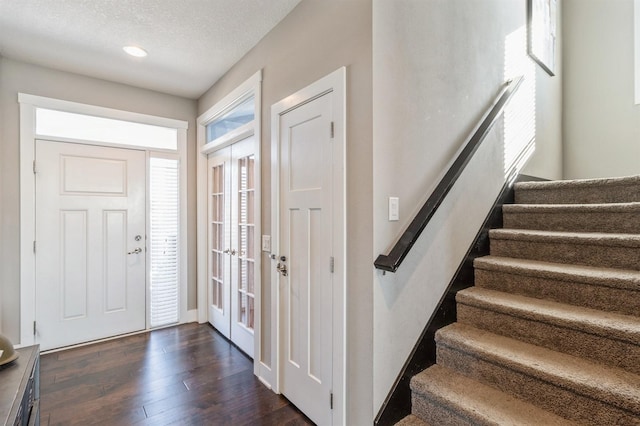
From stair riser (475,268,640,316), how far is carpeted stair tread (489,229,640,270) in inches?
10.5

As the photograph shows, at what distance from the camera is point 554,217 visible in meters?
2.15

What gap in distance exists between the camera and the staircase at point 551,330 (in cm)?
128

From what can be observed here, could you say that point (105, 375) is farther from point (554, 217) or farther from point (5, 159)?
point (554, 217)

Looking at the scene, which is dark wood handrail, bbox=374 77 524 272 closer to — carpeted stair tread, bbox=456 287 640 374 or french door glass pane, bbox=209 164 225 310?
carpeted stair tread, bbox=456 287 640 374

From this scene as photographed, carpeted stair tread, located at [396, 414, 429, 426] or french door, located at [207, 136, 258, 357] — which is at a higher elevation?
french door, located at [207, 136, 258, 357]

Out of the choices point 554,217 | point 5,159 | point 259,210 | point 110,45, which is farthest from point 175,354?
point 554,217

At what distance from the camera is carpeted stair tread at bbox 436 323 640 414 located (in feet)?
3.85

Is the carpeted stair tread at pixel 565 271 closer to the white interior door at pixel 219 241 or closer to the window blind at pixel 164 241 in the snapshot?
the white interior door at pixel 219 241

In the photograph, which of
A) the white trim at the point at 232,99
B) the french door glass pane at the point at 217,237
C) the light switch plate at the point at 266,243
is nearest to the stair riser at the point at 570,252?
the light switch plate at the point at 266,243

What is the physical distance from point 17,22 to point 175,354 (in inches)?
115

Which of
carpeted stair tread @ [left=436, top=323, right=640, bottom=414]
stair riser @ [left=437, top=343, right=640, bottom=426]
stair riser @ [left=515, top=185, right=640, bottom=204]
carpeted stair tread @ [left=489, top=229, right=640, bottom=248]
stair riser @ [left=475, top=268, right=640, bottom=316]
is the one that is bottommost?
stair riser @ [left=437, top=343, right=640, bottom=426]

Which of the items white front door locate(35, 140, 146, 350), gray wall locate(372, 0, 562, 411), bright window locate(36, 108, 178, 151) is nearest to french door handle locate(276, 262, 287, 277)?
gray wall locate(372, 0, 562, 411)

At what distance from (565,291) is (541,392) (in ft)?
2.00

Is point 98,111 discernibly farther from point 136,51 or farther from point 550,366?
point 550,366
